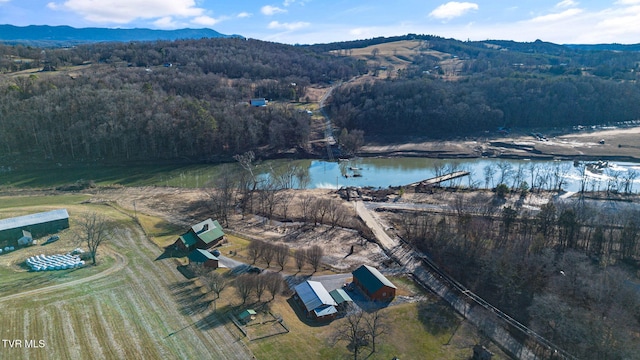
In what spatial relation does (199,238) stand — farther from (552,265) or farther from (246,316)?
(552,265)

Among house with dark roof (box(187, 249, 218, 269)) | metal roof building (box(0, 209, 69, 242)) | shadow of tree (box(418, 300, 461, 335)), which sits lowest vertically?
Answer: shadow of tree (box(418, 300, 461, 335))

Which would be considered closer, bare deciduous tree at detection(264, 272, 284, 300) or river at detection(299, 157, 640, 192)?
bare deciduous tree at detection(264, 272, 284, 300)

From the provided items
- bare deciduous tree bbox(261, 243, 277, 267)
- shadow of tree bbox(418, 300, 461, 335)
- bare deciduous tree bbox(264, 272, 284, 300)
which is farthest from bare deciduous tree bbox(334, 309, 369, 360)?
bare deciduous tree bbox(261, 243, 277, 267)

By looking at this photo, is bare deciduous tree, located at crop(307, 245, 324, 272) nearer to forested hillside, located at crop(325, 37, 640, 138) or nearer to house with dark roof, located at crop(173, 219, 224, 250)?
house with dark roof, located at crop(173, 219, 224, 250)

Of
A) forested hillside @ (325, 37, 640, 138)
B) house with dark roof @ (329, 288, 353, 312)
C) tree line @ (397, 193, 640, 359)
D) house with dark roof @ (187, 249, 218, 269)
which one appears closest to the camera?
tree line @ (397, 193, 640, 359)

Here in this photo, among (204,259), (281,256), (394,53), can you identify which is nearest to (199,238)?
(204,259)

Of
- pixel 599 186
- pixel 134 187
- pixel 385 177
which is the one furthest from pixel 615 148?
pixel 134 187
